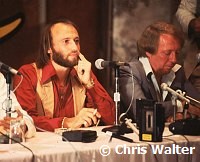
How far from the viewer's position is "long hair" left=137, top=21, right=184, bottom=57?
3613mm

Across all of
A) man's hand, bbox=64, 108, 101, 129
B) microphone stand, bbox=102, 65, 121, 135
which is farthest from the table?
man's hand, bbox=64, 108, 101, 129

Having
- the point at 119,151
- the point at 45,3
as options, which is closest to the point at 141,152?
the point at 119,151

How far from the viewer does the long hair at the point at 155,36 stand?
11.9ft

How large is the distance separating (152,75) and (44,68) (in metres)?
0.76

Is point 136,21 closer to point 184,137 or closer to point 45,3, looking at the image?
point 45,3

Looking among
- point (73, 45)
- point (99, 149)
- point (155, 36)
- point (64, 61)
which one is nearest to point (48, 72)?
point (64, 61)

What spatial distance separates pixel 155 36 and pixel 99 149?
1.44 m

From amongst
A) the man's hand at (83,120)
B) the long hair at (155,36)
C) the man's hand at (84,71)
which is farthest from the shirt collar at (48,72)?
the long hair at (155,36)

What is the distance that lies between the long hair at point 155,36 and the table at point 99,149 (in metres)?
1.02

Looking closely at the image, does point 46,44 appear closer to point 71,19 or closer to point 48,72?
point 48,72

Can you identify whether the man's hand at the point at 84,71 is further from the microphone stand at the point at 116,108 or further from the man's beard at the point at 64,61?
the microphone stand at the point at 116,108

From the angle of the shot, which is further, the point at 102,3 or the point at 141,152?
the point at 102,3

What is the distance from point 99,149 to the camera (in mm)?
2402

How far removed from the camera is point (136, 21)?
4352 millimetres
